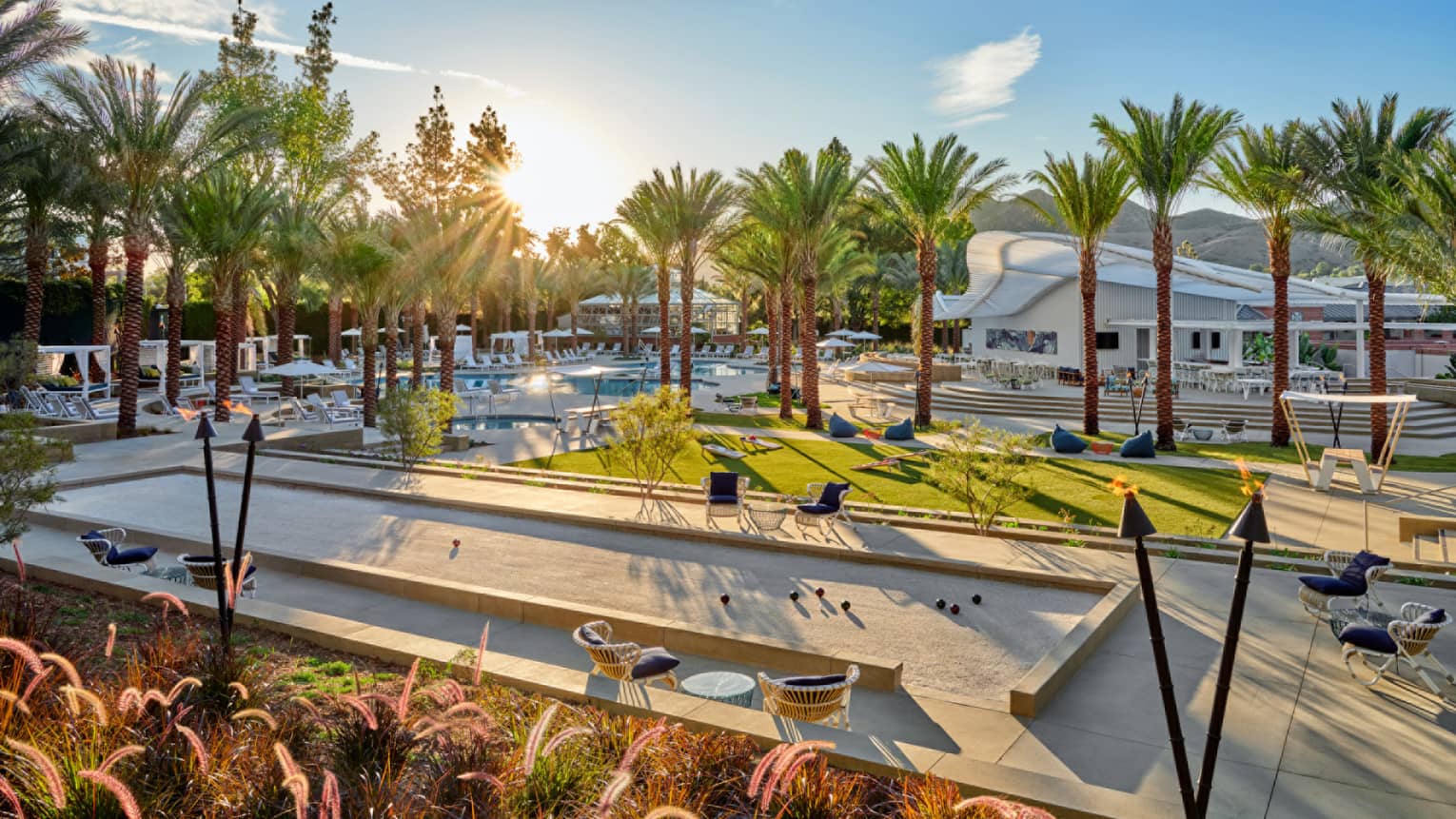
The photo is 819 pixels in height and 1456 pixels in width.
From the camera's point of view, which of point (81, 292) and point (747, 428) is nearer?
point (747, 428)

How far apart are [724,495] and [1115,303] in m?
31.1

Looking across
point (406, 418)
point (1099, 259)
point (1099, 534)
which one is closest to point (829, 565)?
point (1099, 534)

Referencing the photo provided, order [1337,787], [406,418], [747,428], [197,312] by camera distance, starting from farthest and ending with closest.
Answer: [197,312], [747,428], [406,418], [1337,787]

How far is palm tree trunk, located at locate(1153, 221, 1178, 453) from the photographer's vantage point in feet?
72.7

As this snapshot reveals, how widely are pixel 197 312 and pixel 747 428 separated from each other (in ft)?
Result: 118

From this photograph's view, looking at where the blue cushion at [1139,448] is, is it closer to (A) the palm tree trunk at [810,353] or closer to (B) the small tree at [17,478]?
(A) the palm tree trunk at [810,353]

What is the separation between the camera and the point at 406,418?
1938 centimetres

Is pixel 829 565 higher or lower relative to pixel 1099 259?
lower

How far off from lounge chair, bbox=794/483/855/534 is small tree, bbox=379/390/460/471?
30.3ft

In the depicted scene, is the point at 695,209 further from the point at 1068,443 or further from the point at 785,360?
the point at 1068,443

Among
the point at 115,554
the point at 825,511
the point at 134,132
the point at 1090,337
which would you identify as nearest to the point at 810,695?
the point at 825,511

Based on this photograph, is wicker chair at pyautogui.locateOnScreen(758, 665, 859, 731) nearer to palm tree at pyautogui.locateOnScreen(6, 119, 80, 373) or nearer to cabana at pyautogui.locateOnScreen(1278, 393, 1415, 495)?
cabana at pyautogui.locateOnScreen(1278, 393, 1415, 495)

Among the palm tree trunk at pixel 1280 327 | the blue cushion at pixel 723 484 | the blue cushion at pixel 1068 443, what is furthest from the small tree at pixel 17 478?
the palm tree trunk at pixel 1280 327

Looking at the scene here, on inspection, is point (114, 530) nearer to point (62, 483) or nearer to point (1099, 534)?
point (62, 483)
